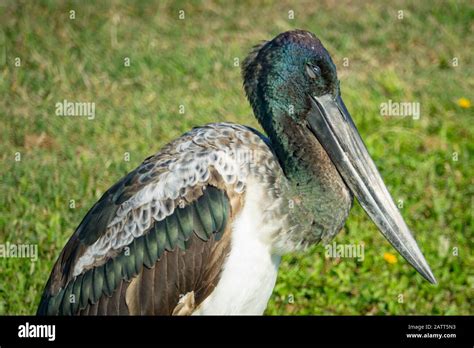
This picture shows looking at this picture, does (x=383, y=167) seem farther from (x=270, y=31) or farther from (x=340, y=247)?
(x=270, y=31)

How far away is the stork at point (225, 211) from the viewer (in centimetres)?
489

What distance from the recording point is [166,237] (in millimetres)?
4887

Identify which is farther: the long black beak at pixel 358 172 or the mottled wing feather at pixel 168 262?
the long black beak at pixel 358 172

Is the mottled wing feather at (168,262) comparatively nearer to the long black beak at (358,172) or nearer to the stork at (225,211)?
the stork at (225,211)

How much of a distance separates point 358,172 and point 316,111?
390mm

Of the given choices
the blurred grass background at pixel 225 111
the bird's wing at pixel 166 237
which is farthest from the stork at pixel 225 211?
the blurred grass background at pixel 225 111

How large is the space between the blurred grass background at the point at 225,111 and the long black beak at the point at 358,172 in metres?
0.98

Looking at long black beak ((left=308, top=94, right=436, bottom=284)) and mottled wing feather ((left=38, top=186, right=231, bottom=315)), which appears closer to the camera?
mottled wing feather ((left=38, top=186, right=231, bottom=315))

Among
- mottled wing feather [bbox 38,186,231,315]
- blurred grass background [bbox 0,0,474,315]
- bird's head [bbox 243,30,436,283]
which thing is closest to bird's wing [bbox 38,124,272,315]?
mottled wing feather [bbox 38,186,231,315]

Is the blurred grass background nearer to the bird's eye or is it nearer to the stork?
the stork

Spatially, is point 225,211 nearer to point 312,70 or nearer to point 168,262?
point 168,262

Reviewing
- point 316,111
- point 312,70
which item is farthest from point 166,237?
point 312,70

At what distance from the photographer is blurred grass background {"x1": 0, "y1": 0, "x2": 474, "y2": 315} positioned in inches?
249
